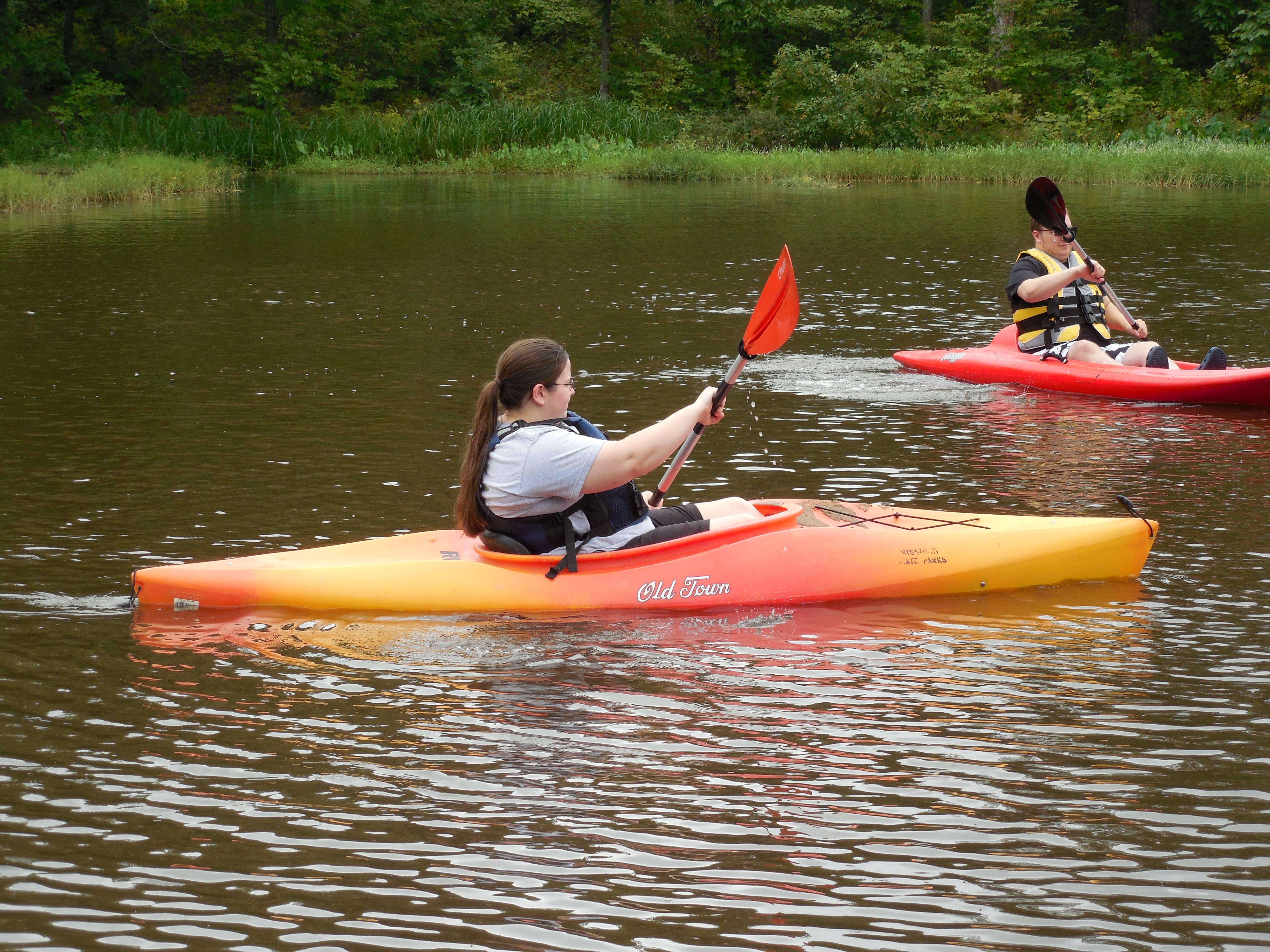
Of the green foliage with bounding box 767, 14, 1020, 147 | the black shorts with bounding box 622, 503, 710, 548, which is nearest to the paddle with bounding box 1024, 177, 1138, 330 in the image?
the black shorts with bounding box 622, 503, 710, 548

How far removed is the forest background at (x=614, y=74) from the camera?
27.6 metres

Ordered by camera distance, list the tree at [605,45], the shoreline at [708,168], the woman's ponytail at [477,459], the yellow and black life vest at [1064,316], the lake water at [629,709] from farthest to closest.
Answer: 1. the tree at [605,45]
2. the shoreline at [708,168]
3. the yellow and black life vest at [1064,316]
4. the woman's ponytail at [477,459]
5. the lake water at [629,709]

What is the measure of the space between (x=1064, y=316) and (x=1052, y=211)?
27.6 inches

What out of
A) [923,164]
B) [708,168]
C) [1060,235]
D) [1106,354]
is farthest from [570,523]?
[708,168]

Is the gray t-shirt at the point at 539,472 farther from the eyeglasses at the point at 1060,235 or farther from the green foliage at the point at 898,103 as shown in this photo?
the green foliage at the point at 898,103

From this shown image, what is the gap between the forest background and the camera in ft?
90.7

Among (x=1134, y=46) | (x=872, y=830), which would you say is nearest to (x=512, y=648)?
(x=872, y=830)

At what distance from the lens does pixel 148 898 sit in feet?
9.62

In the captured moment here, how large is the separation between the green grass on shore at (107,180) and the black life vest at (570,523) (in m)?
17.9

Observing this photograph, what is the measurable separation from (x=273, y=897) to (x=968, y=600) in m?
2.74

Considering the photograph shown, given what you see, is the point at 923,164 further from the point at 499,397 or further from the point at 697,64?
the point at 499,397

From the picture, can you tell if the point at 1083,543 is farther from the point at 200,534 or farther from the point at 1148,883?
the point at 200,534

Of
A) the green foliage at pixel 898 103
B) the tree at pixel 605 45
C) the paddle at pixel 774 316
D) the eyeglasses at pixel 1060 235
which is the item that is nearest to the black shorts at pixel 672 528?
the paddle at pixel 774 316

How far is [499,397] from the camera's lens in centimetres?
450
